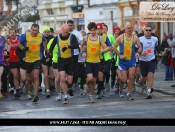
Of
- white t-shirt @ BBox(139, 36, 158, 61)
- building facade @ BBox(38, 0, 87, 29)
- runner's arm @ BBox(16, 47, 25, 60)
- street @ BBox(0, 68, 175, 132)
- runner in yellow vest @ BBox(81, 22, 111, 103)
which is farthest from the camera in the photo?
building facade @ BBox(38, 0, 87, 29)

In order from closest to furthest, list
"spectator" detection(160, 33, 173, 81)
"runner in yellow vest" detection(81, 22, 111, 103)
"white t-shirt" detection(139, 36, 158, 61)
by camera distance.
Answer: "runner in yellow vest" detection(81, 22, 111, 103), "white t-shirt" detection(139, 36, 158, 61), "spectator" detection(160, 33, 173, 81)

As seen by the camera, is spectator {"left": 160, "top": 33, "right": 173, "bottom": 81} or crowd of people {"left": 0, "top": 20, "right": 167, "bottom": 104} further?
spectator {"left": 160, "top": 33, "right": 173, "bottom": 81}

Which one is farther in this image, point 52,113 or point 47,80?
point 47,80

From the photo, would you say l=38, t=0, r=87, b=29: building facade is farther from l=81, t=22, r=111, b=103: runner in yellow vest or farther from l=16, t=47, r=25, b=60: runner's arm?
l=81, t=22, r=111, b=103: runner in yellow vest

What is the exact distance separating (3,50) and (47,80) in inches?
83.3

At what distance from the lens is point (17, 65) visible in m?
20.5

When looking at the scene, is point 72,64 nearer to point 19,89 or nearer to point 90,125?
point 19,89

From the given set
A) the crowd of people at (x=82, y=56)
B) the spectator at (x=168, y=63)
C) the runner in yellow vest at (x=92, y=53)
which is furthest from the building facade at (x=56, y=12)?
the runner in yellow vest at (x=92, y=53)

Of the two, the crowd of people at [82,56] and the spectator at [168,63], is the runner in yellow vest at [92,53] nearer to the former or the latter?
the crowd of people at [82,56]

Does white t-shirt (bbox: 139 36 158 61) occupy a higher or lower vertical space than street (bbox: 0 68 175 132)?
higher

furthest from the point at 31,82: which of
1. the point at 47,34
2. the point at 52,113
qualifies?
the point at 52,113

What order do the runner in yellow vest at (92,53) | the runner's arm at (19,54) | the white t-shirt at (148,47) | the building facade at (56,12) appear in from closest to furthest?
the runner in yellow vest at (92,53)
the runner's arm at (19,54)
the white t-shirt at (148,47)
the building facade at (56,12)

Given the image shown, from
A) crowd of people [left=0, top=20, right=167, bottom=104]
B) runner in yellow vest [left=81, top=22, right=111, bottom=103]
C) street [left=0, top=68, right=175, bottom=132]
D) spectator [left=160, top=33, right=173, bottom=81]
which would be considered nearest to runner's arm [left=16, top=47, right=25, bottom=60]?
crowd of people [left=0, top=20, right=167, bottom=104]

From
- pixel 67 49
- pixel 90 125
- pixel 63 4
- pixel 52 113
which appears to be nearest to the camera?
pixel 90 125
